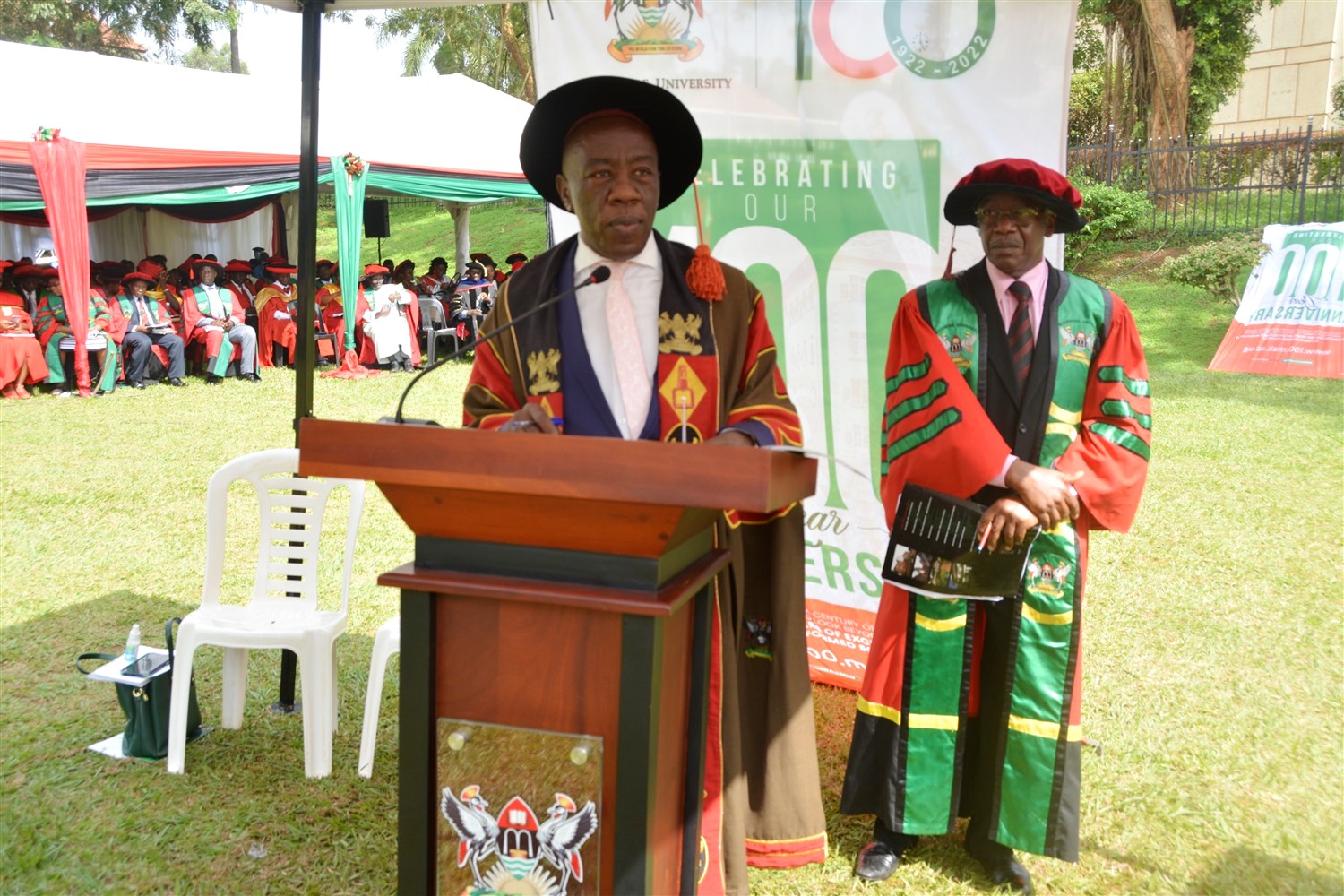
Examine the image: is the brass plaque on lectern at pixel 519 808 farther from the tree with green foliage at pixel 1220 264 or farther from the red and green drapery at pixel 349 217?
the tree with green foliage at pixel 1220 264

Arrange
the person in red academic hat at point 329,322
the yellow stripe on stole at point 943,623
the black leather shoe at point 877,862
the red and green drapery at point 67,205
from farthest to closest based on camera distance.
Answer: the person in red academic hat at point 329,322
the red and green drapery at point 67,205
the black leather shoe at point 877,862
the yellow stripe on stole at point 943,623

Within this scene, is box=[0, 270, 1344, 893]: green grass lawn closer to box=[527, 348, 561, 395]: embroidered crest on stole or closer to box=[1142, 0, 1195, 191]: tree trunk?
box=[527, 348, 561, 395]: embroidered crest on stole

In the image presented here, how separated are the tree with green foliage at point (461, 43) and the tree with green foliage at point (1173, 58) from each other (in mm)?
14800

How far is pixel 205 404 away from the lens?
12234 millimetres

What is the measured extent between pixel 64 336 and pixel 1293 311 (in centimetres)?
1427

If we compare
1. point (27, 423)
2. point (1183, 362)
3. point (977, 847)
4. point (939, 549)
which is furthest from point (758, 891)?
point (1183, 362)

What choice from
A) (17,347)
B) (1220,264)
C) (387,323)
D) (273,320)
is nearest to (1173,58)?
(1220,264)

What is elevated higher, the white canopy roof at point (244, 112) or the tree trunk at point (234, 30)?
the tree trunk at point (234, 30)

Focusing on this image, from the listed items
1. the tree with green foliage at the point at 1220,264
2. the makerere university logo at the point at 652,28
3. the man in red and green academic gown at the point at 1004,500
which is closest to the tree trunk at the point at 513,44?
the tree with green foliage at the point at 1220,264

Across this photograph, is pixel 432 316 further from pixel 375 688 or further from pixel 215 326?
pixel 375 688

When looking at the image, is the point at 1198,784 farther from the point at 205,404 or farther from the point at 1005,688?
the point at 205,404

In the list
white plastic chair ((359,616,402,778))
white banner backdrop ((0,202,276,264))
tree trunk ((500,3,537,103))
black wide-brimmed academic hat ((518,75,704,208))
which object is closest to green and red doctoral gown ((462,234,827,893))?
black wide-brimmed academic hat ((518,75,704,208))

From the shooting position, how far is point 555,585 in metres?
1.86

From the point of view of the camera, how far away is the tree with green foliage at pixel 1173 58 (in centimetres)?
1816
